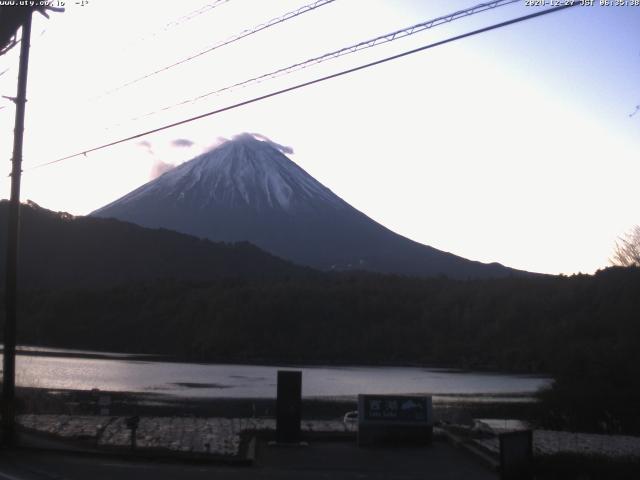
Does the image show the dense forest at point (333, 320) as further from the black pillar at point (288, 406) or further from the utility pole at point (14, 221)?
the utility pole at point (14, 221)

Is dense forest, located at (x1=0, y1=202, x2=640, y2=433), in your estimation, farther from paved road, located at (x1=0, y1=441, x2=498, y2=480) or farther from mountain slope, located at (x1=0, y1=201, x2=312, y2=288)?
paved road, located at (x1=0, y1=441, x2=498, y2=480)

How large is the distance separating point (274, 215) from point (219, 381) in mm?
102392

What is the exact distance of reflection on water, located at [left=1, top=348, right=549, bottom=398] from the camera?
36625 millimetres

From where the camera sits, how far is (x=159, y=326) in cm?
8469

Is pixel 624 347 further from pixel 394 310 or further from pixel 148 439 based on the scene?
pixel 394 310

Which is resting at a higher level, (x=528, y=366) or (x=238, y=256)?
(x=238, y=256)

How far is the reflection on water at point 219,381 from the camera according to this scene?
36625mm

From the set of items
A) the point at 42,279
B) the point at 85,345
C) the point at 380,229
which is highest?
the point at 380,229

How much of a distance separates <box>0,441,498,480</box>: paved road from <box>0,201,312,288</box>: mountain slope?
74440mm

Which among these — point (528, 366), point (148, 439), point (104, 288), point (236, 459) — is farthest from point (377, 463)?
point (104, 288)

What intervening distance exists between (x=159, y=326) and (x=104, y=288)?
7.77 m

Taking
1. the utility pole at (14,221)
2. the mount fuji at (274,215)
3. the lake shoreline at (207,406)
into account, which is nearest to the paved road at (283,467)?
the utility pole at (14,221)

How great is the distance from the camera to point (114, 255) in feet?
331

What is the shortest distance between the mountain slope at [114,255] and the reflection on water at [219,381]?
38.6m
